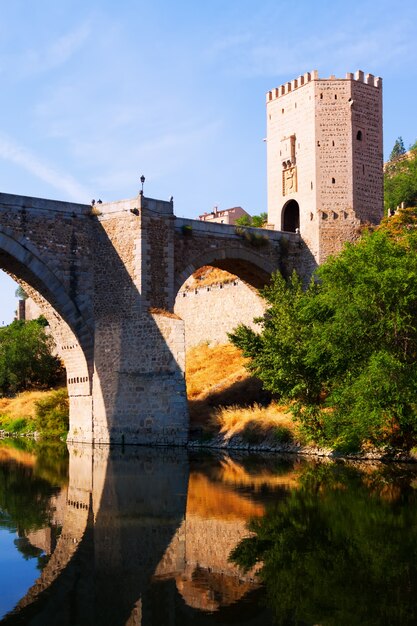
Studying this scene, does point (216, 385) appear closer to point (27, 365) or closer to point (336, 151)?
point (336, 151)

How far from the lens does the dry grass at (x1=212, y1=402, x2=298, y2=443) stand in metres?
22.1

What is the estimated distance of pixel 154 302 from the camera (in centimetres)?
2509

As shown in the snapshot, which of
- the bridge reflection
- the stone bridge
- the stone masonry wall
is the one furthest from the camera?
the stone masonry wall

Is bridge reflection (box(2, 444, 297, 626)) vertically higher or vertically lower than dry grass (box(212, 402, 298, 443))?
lower

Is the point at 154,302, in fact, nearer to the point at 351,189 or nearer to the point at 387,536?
the point at 351,189

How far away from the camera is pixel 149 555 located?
9.09 metres

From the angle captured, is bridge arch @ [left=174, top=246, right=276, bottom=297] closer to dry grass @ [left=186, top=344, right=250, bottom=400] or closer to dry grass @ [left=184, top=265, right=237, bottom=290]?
dry grass @ [left=186, top=344, right=250, bottom=400]

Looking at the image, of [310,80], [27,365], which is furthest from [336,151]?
[27,365]

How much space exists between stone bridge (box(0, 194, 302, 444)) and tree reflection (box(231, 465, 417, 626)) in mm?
10861

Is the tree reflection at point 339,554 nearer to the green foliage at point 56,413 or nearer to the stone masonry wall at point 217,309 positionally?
the green foliage at point 56,413

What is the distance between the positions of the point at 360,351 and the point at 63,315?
10151 mm

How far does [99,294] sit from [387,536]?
16751mm

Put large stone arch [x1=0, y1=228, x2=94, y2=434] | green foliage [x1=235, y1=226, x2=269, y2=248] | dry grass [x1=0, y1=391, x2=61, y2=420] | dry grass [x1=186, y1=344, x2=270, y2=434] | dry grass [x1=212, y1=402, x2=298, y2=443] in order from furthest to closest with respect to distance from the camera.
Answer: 1. dry grass [x1=0, y1=391, x2=61, y2=420]
2. green foliage [x1=235, y1=226, x2=269, y2=248]
3. dry grass [x1=186, y1=344, x2=270, y2=434]
4. large stone arch [x1=0, y1=228, x2=94, y2=434]
5. dry grass [x1=212, y1=402, x2=298, y2=443]

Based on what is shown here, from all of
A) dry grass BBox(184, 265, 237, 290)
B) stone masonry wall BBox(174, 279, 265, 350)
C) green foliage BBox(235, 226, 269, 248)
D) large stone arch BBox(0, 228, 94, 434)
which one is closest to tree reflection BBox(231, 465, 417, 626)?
large stone arch BBox(0, 228, 94, 434)
